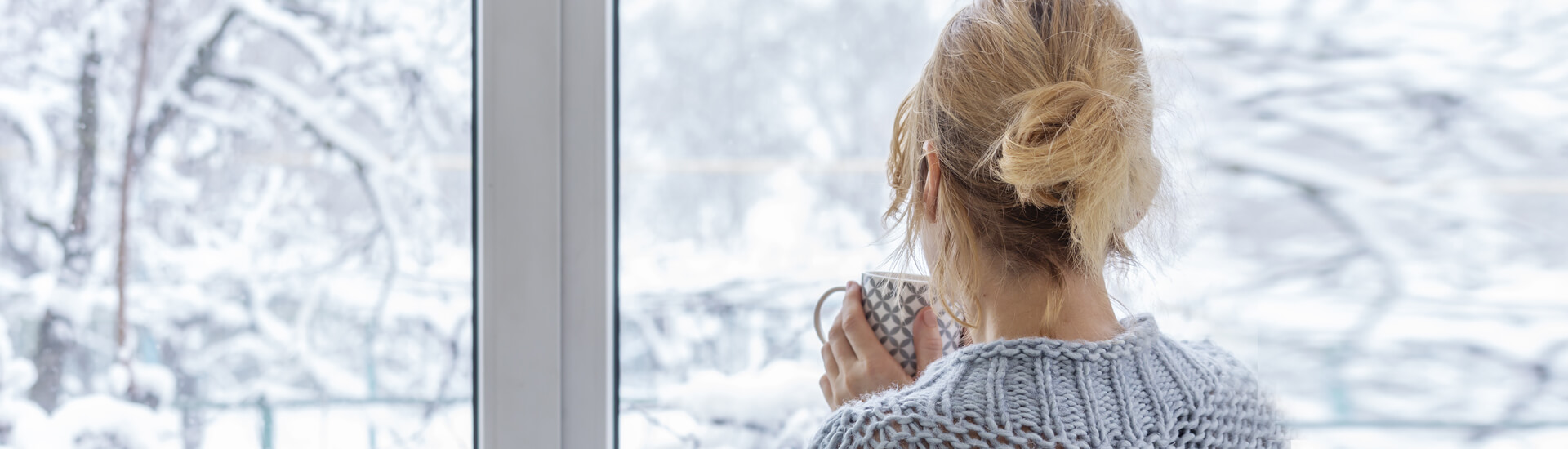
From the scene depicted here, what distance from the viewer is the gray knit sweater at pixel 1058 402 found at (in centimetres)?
51

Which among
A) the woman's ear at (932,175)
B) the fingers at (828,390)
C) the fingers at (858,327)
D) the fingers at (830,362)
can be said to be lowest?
the fingers at (828,390)

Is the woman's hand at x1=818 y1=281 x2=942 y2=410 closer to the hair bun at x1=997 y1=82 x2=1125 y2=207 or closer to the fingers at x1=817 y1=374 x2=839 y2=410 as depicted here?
the fingers at x1=817 y1=374 x2=839 y2=410

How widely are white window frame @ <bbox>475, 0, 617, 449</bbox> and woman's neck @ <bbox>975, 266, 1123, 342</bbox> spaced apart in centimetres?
40

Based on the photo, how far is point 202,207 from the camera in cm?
79

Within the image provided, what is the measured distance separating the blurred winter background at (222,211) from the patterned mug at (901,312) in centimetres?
42

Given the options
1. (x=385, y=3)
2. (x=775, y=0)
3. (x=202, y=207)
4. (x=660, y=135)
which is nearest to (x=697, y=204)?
(x=660, y=135)

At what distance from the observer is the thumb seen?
2.06 ft

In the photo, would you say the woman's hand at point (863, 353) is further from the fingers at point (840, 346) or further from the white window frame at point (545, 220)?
the white window frame at point (545, 220)

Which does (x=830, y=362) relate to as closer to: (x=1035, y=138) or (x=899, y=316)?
(x=899, y=316)

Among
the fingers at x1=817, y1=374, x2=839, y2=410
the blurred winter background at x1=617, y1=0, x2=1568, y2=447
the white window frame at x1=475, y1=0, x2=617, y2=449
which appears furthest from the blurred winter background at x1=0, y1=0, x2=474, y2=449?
the fingers at x1=817, y1=374, x2=839, y2=410

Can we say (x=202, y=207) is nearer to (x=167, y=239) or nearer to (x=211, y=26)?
(x=167, y=239)

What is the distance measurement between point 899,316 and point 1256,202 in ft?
1.33

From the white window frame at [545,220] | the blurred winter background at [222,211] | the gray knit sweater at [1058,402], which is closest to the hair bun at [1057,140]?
the gray knit sweater at [1058,402]

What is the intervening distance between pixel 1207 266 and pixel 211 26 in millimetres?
987
